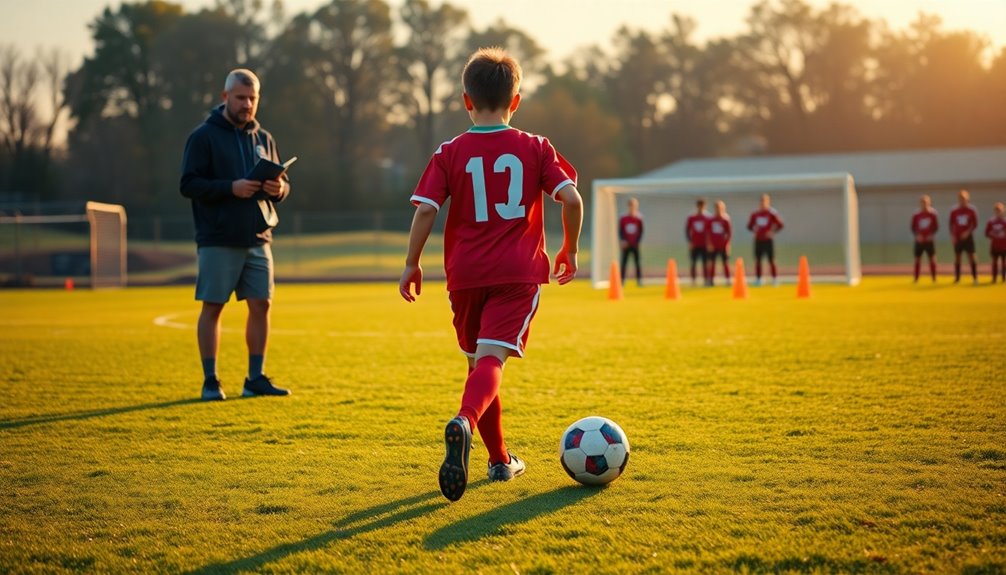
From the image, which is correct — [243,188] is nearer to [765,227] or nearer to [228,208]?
[228,208]

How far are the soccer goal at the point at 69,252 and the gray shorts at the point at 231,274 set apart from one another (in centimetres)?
2256

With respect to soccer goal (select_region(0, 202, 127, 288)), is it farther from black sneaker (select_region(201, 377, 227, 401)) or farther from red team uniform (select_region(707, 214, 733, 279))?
black sneaker (select_region(201, 377, 227, 401))

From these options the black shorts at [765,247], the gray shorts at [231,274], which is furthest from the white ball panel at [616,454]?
the black shorts at [765,247]

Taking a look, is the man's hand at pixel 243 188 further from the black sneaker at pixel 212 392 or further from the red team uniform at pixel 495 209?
the red team uniform at pixel 495 209

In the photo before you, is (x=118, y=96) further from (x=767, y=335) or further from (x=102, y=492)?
(x=102, y=492)

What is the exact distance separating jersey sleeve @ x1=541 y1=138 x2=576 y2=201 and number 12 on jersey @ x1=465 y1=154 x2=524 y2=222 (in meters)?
0.10

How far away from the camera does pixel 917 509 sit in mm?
3850

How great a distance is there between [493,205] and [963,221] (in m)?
20.4

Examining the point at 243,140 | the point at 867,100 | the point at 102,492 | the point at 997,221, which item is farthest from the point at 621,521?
the point at 867,100

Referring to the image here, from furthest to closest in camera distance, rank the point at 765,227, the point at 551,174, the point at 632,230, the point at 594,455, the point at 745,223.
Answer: the point at 745,223 → the point at 632,230 → the point at 765,227 → the point at 551,174 → the point at 594,455

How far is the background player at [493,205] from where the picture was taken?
14.3 ft

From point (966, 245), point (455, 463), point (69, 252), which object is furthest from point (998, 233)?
point (69, 252)

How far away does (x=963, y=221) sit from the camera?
22219mm

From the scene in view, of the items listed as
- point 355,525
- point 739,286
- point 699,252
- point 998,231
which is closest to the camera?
point 355,525
